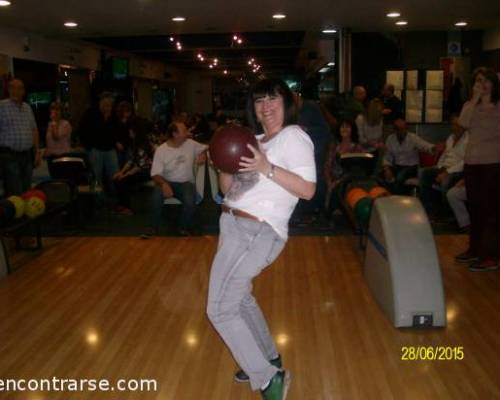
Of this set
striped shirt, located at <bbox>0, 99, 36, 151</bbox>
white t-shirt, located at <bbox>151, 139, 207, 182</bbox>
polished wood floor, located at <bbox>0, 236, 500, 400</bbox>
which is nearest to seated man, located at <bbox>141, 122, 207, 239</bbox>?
white t-shirt, located at <bbox>151, 139, 207, 182</bbox>

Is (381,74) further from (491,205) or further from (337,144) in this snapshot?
(491,205)

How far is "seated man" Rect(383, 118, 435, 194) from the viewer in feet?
18.2

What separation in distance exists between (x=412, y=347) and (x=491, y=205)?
135cm

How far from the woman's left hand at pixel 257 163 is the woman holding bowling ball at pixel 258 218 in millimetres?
17

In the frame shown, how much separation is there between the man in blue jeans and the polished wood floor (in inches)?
37.9

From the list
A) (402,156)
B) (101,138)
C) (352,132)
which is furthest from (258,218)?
(101,138)

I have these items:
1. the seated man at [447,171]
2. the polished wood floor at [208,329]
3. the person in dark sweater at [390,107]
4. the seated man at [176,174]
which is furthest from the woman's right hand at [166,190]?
the person in dark sweater at [390,107]

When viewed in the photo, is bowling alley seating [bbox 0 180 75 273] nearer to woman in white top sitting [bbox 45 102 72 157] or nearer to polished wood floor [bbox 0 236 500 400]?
polished wood floor [bbox 0 236 500 400]

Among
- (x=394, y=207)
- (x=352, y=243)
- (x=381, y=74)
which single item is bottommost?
(x=352, y=243)

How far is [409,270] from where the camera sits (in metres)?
2.80

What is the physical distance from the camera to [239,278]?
186 cm

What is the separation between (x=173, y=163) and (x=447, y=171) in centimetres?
223

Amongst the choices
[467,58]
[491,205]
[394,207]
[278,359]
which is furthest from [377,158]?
[467,58]

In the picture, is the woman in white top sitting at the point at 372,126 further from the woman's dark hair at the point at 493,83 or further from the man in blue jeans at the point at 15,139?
the man in blue jeans at the point at 15,139
